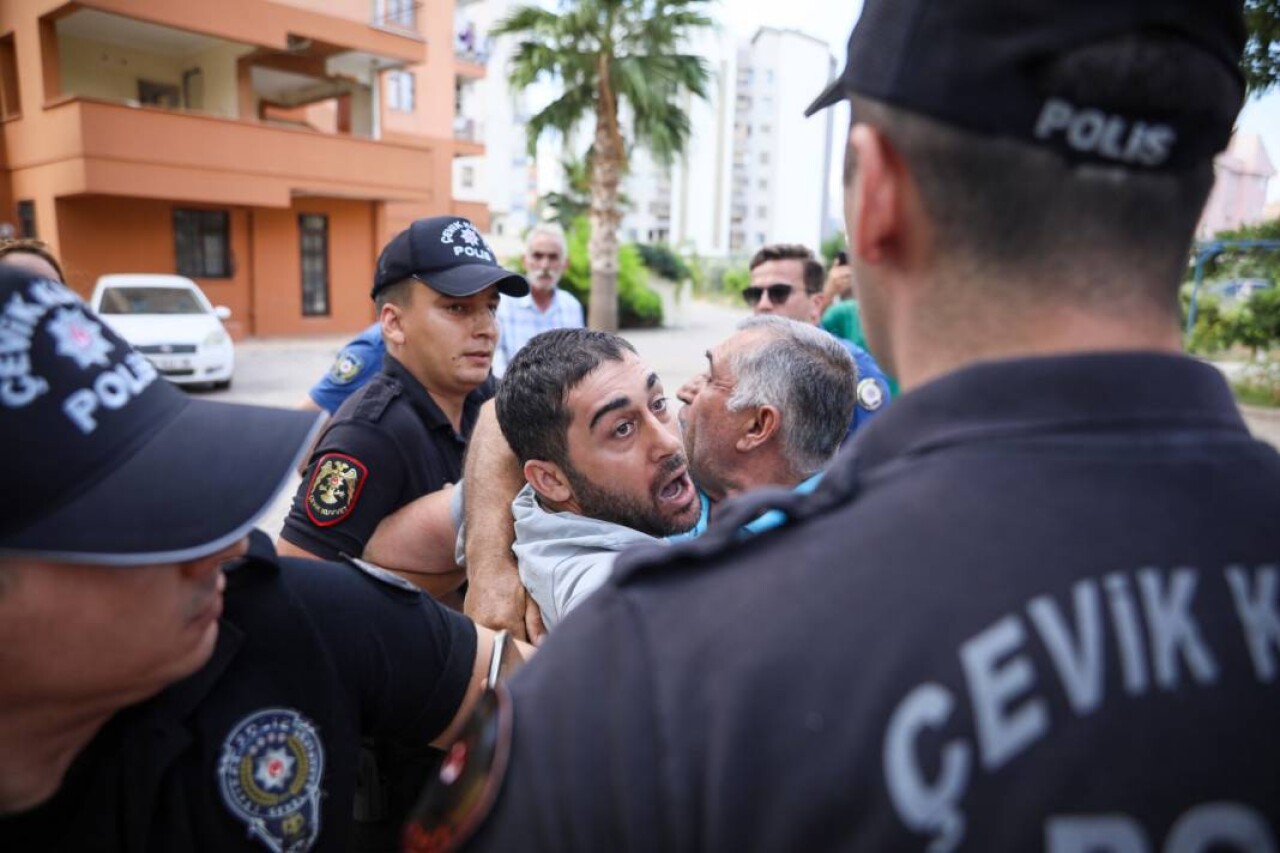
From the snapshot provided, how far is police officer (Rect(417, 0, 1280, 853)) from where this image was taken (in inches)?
26.9

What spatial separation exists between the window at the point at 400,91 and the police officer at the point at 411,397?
22801 millimetres

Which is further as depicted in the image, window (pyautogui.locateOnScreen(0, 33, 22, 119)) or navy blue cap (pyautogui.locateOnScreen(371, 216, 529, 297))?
window (pyautogui.locateOnScreen(0, 33, 22, 119))

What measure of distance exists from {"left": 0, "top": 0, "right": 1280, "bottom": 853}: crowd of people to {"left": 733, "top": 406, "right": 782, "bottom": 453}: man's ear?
4.39 ft

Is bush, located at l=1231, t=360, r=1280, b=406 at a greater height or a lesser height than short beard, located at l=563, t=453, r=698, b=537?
lesser

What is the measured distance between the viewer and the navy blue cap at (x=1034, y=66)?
75 cm

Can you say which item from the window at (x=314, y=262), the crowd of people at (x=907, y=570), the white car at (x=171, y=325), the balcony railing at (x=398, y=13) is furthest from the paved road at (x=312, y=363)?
the balcony railing at (x=398, y=13)

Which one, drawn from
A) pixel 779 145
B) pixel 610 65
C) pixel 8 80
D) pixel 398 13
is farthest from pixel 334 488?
pixel 779 145

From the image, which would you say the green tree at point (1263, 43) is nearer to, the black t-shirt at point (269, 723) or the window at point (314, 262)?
the black t-shirt at point (269, 723)

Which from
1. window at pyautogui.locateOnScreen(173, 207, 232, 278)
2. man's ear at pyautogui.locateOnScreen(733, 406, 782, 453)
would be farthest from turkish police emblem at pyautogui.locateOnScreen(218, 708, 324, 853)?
window at pyautogui.locateOnScreen(173, 207, 232, 278)

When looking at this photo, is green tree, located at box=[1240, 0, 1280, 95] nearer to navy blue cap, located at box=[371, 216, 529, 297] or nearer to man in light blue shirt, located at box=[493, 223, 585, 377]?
navy blue cap, located at box=[371, 216, 529, 297]

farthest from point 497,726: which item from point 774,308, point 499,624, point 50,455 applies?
point 774,308

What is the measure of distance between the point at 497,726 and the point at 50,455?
1.93ft

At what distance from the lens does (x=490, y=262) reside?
10.7ft

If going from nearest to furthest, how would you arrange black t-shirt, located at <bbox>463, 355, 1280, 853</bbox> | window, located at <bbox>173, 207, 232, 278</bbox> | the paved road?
black t-shirt, located at <bbox>463, 355, 1280, 853</bbox> < the paved road < window, located at <bbox>173, 207, 232, 278</bbox>
